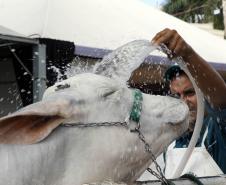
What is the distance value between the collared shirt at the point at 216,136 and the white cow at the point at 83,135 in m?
0.59

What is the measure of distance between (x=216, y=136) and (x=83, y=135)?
45.4 inches

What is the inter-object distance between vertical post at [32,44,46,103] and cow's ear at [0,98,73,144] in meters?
3.51

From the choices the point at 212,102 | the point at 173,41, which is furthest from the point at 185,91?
the point at 173,41

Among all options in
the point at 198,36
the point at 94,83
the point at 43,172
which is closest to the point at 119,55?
the point at 94,83

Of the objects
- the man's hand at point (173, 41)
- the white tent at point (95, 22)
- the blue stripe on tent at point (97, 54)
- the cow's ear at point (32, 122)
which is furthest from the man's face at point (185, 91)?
the blue stripe on tent at point (97, 54)

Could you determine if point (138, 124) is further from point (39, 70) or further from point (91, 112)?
point (39, 70)

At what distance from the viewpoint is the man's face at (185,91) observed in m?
3.43

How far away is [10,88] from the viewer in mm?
7262

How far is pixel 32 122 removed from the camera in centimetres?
216

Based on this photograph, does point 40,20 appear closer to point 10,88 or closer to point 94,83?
point 10,88

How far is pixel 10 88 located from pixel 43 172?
5.22m

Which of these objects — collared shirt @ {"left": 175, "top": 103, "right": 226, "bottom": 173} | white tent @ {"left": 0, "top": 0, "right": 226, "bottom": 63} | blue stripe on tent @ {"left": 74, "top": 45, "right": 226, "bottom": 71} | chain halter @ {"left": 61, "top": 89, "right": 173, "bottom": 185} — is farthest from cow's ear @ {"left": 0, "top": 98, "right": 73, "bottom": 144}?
blue stripe on tent @ {"left": 74, "top": 45, "right": 226, "bottom": 71}

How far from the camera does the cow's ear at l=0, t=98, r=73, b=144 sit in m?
2.11

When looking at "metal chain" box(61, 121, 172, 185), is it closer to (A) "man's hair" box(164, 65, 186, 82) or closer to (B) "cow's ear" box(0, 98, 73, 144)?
(B) "cow's ear" box(0, 98, 73, 144)
